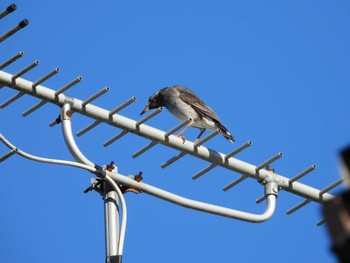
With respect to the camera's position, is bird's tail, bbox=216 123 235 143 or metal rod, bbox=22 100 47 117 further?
bird's tail, bbox=216 123 235 143

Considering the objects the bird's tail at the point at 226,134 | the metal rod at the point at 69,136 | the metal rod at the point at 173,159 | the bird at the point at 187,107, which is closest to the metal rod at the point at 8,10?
the metal rod at the point at 69,136

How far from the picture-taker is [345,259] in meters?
1.20

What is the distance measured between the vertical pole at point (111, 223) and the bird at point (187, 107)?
11.0 ft

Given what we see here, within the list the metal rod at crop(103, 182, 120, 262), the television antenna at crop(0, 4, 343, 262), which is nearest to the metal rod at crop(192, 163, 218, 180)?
the television antenna at crop(0, 4, 343, 262)

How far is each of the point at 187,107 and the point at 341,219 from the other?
7.01m

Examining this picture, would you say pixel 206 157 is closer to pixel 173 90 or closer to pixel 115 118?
pixel 115 118

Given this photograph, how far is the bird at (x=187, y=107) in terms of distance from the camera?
794 centimetres

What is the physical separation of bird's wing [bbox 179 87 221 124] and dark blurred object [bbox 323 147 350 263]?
6.68 meters

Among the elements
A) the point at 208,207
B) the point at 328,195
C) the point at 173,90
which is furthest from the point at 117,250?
the point at 173,90

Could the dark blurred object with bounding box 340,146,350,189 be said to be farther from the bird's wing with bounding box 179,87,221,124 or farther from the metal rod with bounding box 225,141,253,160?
the bird's wing with bounding box 179,87,221,124

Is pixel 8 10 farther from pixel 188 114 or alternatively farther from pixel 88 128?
pixel 188 114

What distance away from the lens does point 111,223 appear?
4055 mm

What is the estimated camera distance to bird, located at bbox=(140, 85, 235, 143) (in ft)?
26.0

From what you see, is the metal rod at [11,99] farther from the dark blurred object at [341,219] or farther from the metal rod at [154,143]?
the dark blurred object at [341,219]
